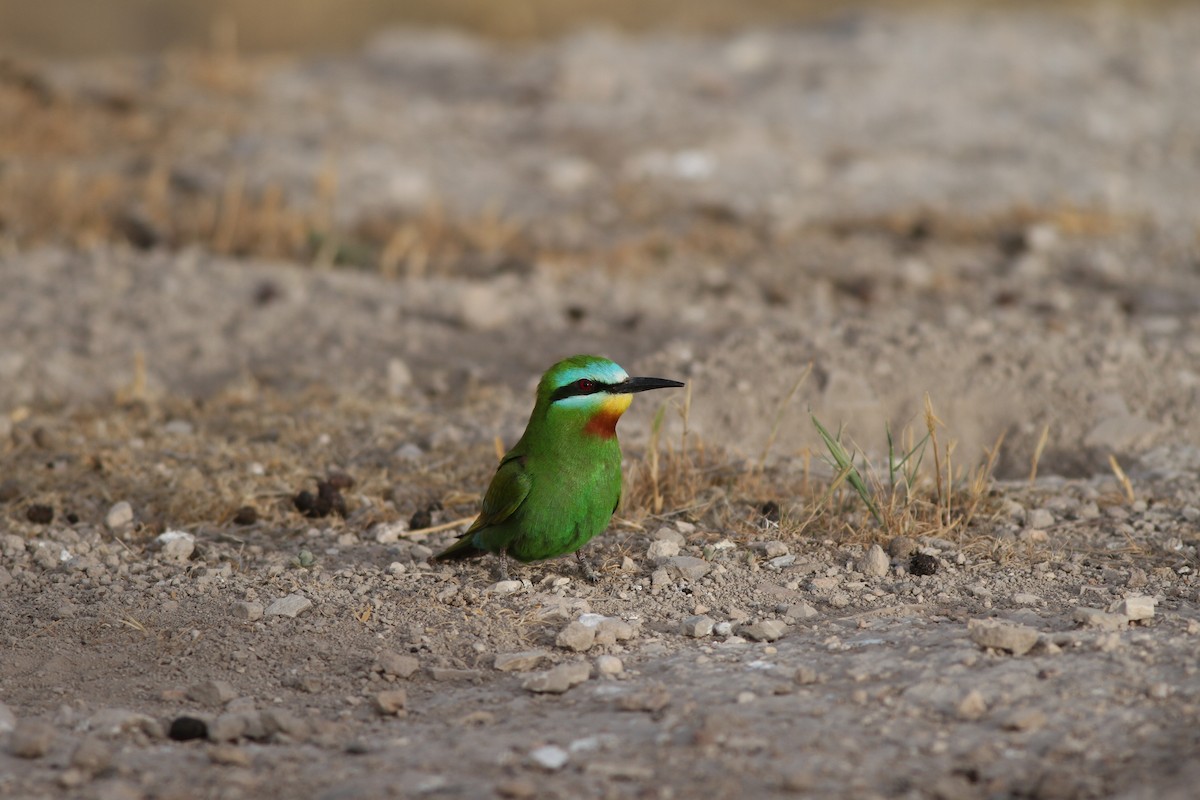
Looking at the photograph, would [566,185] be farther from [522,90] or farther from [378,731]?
[378,731]

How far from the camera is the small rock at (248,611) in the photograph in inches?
140

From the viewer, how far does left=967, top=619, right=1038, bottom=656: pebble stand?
3.08 meters

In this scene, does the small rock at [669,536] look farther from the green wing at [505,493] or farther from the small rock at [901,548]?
Result: the small rock at [901,548]

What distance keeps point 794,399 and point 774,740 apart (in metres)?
2.28

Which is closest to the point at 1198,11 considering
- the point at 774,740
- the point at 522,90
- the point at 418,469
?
the point at 522,90

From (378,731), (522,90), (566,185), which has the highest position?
(522,90)

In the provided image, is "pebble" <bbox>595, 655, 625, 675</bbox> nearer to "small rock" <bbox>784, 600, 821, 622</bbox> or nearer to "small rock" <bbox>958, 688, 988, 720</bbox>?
"small rock" <bbox>784, 600, 821, 622</bbox>

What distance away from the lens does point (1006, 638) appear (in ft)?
10.1

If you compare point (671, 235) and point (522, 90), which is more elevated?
point (522, 90)

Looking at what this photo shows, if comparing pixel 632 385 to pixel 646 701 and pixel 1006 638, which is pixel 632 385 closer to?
pixel 646 701

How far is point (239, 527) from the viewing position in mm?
4199

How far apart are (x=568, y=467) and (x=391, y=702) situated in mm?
856

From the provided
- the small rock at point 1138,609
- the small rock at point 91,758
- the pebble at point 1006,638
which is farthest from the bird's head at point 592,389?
the small rock at point 91,758

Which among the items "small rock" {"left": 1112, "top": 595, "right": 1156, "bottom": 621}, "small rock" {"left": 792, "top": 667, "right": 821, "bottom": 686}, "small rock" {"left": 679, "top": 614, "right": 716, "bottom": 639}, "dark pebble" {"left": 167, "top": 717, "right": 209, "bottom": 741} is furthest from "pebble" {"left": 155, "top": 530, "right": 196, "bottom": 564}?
"small rock" {"left": 1112, "top": 595, "right": 1156, "bottom": 621}
